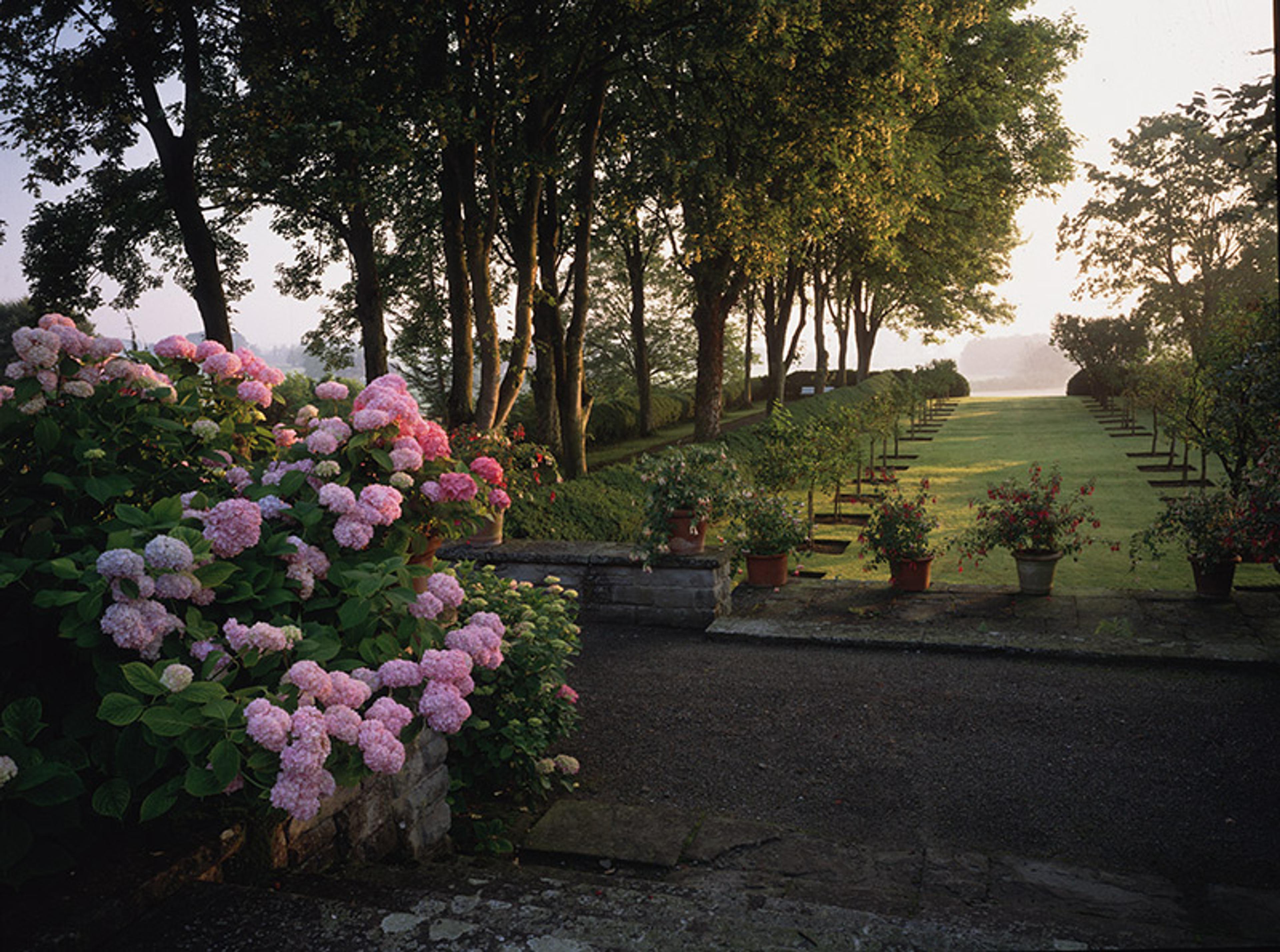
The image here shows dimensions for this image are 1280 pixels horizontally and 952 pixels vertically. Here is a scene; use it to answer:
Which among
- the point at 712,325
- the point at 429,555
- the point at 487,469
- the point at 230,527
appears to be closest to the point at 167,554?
the point at 230,527

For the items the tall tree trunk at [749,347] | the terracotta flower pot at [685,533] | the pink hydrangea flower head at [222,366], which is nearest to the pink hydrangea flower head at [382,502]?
the pink hydrangea flower head at [222,366]

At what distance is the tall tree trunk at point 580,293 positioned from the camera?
13.3 m

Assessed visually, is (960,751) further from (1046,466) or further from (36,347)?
(1046,466)

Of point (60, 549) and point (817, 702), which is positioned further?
point (817, 702)

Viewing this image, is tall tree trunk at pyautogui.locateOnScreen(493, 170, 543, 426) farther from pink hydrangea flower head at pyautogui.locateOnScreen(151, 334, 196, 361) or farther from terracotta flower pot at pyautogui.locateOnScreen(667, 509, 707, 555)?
pink hydrangea flower head at pyautogui.locateOnScreen(151, 334, 196, 361)

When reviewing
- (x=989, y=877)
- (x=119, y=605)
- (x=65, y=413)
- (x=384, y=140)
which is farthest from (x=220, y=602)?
(x=384, y=140)

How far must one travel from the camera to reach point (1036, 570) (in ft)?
27.3

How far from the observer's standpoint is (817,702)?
19.4 ft

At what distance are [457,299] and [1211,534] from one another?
964cm

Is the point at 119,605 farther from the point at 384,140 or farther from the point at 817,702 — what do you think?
the point at 384,140

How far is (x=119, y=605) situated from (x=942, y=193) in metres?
21.7

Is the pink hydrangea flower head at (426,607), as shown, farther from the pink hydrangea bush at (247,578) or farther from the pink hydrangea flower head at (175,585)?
the pink hydrangea flower head at (175,585)

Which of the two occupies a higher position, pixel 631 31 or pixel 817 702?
pixel 631 31

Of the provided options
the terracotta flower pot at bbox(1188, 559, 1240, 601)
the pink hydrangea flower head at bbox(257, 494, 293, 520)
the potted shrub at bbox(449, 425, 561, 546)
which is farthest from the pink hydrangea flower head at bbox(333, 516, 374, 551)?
the terracotta flower pot at bbox(1188, 559, 1240, 601)
